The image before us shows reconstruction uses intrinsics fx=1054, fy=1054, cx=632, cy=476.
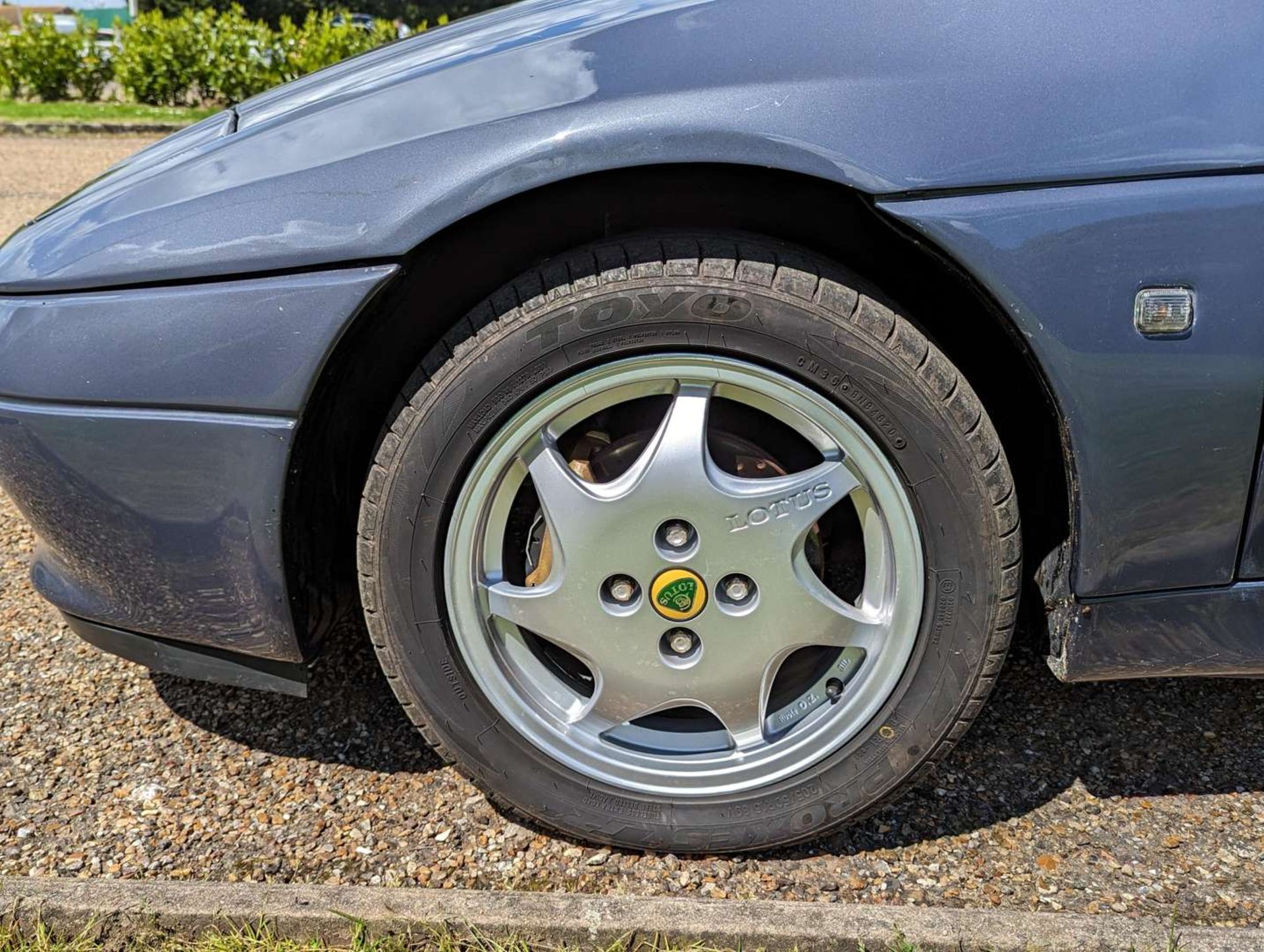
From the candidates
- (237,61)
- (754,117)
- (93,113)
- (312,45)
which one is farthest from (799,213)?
Answer: (237,61)

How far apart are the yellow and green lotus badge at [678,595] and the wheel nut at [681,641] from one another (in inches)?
1.3

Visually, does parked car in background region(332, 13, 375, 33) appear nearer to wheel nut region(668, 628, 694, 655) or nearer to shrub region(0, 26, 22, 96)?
shrub region(0, 26, 22, 96)

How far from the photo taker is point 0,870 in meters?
1.79

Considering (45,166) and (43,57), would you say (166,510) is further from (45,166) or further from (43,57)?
(43,57)

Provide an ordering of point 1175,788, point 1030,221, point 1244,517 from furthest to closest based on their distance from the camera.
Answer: point 1175,788 → point 1244,517 → point 1030,221

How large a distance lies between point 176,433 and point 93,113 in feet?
39.5

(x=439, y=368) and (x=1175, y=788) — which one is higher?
(x=439, y=368)

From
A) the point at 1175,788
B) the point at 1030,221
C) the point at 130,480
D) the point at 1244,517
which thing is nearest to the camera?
the point at 1030,221

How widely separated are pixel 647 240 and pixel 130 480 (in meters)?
0.90

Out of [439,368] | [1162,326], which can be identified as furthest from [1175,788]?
[439,368]

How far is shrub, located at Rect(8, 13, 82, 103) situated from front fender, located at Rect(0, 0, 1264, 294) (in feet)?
45.7

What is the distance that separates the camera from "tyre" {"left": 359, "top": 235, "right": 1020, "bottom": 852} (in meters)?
1.57

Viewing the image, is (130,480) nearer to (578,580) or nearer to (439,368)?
(439,368)

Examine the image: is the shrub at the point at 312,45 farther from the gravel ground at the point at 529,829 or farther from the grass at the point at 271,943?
the grass at the point at 271,943
